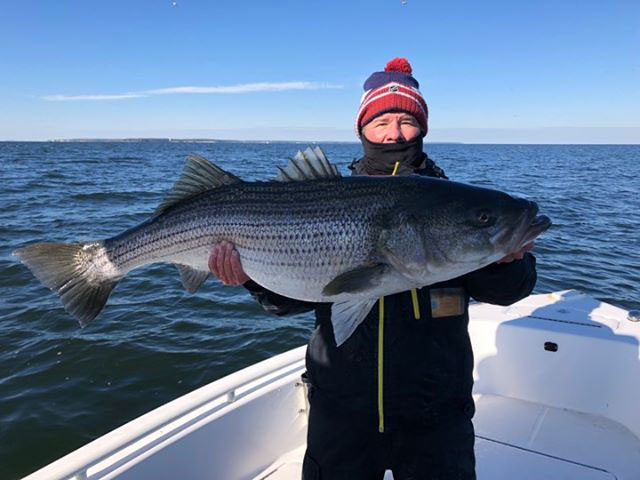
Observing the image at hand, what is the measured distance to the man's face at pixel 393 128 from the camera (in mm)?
3520

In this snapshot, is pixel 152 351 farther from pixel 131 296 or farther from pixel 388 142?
pixel 388 142

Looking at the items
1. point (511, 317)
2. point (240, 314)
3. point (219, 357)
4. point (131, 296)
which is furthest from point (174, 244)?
point (131, 296)

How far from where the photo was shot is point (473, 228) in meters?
2.80

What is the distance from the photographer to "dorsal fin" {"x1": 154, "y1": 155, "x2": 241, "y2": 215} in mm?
3420

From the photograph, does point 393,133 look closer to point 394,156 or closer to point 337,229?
point 394,156

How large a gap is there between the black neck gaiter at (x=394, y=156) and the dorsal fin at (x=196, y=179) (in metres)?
1.03

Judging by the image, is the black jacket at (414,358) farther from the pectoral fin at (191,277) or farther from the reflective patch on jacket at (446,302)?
the pectoral fin at (191,277)

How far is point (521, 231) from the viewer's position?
2717 millimetres

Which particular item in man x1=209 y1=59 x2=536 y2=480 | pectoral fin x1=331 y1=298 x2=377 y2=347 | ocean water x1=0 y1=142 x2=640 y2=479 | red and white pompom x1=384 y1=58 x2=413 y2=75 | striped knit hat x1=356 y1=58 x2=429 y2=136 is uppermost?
red and white pompom x1=384 y1=58 x2=413 y2=75

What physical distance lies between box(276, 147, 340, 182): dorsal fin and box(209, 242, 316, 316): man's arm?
62 cm

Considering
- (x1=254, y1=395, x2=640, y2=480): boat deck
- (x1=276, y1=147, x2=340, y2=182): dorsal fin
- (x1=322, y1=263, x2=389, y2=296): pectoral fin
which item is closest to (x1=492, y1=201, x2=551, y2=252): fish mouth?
(x1=322, y1=263, x2=389, y2=296): pectoral fin

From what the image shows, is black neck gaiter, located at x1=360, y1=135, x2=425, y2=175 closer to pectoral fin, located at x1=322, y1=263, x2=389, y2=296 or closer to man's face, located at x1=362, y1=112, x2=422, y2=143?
man's face, located at x1=362, y1=112, x2=422, y2=143

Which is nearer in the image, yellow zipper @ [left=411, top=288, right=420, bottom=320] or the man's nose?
yellow zipper @ [left=411, top=288, right=420, bottom=320]

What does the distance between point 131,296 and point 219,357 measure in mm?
3793
